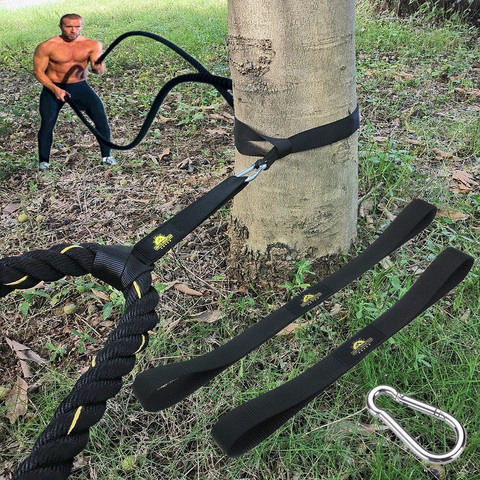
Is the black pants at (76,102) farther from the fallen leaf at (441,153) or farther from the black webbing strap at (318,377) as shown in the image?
the fallen leaf at (441,153)

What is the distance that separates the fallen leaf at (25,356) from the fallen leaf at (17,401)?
0.11 feet

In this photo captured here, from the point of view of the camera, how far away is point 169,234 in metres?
1.00

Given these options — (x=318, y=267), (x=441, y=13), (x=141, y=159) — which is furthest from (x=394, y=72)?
(x=318, y=267)

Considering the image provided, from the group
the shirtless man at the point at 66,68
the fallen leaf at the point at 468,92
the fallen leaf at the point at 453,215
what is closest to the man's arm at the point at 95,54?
the shirtless man at the point at 66,68

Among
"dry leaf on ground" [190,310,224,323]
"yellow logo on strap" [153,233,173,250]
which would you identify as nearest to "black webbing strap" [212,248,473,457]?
"yellow logo on strap" [153,233,173,250]

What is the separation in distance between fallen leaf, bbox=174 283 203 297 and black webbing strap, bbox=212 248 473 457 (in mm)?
743

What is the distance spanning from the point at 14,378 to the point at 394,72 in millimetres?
2992

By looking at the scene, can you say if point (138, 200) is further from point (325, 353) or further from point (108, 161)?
point (325, 353)

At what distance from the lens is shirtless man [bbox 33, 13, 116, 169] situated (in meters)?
1.70

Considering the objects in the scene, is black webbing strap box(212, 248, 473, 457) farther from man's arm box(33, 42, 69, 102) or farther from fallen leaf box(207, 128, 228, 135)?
fallen leaf box(207, 128, 228, 135)

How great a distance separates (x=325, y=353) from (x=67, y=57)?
1.30 m

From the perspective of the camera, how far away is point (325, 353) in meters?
1.47

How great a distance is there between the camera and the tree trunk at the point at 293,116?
1.34 m

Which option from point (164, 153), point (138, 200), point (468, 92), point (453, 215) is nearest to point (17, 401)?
point (138, 200)
